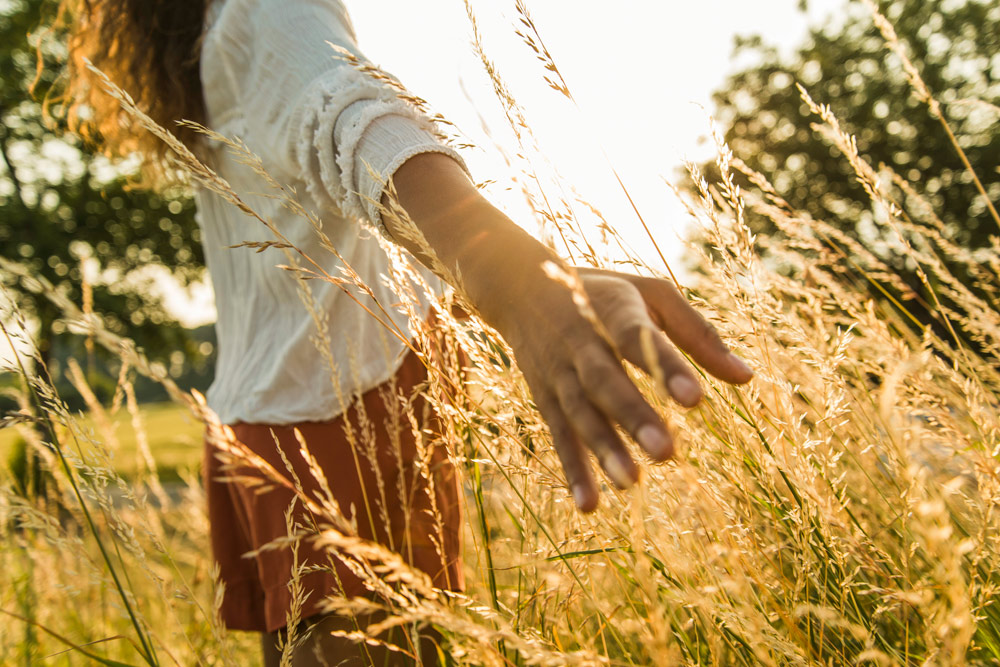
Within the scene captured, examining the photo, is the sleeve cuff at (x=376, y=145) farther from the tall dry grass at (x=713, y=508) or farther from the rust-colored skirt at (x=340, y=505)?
the rust-colored skirt at (x=340, y=505)

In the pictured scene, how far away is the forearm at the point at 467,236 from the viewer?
26.9 inches

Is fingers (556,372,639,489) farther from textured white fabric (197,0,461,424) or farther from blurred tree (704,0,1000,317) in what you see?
blurred tree (704,0,1000,317)

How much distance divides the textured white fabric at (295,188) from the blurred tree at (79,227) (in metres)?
13.7

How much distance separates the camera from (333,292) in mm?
1463

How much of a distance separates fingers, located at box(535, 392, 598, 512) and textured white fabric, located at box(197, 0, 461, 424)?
0.46m

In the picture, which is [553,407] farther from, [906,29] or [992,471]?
[906,29]

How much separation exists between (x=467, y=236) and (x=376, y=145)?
30cm

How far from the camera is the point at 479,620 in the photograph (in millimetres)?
1842

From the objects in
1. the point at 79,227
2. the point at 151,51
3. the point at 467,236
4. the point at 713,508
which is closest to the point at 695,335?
the point at 467,236

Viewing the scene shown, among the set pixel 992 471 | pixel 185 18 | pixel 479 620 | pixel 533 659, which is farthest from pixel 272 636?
pixel 185 18

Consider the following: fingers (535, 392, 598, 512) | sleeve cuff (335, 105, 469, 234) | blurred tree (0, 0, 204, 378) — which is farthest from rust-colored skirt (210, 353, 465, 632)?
blurred tree (0, 0, 204, 378)

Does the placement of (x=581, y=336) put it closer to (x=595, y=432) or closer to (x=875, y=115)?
(x=595, y=432)

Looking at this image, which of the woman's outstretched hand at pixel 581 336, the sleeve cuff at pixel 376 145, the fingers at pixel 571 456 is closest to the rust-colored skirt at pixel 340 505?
the sleeve cuff at pixel 376 145

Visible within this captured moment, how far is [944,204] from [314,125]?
81.7ft
